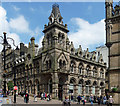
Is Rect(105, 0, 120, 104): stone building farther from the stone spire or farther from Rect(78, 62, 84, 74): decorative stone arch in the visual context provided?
Rect(78, 62, 84, 74): decorative stone arch

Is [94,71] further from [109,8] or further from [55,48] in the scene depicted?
[109,8]

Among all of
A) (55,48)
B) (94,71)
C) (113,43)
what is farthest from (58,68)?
(94,71)

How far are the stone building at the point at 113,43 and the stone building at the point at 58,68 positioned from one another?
14196 millimetres

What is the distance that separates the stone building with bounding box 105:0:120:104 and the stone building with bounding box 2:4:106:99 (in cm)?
1420

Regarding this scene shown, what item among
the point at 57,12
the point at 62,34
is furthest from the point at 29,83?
the point at 57,12

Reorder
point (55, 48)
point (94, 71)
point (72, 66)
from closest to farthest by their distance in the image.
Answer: point (55, 48), point (72, 66), point (94, 71)

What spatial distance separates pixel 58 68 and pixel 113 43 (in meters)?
14.9

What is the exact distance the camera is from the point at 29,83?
4544cm

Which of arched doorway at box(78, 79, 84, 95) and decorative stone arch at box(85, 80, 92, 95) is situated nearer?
arched doorway at box(78, 79, 84, 95)

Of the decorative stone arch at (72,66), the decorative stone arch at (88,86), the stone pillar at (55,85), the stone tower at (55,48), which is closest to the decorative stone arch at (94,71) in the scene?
the decorative stone arch at (88,86)

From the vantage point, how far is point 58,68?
119ft

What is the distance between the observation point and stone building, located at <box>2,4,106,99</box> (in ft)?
121

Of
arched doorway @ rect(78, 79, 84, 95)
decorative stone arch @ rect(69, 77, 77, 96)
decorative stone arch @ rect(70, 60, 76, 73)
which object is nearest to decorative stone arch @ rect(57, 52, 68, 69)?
decorative stone arch @ rect(70, 60, 76, 73)

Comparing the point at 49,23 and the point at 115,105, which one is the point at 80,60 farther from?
the point at 115,105
